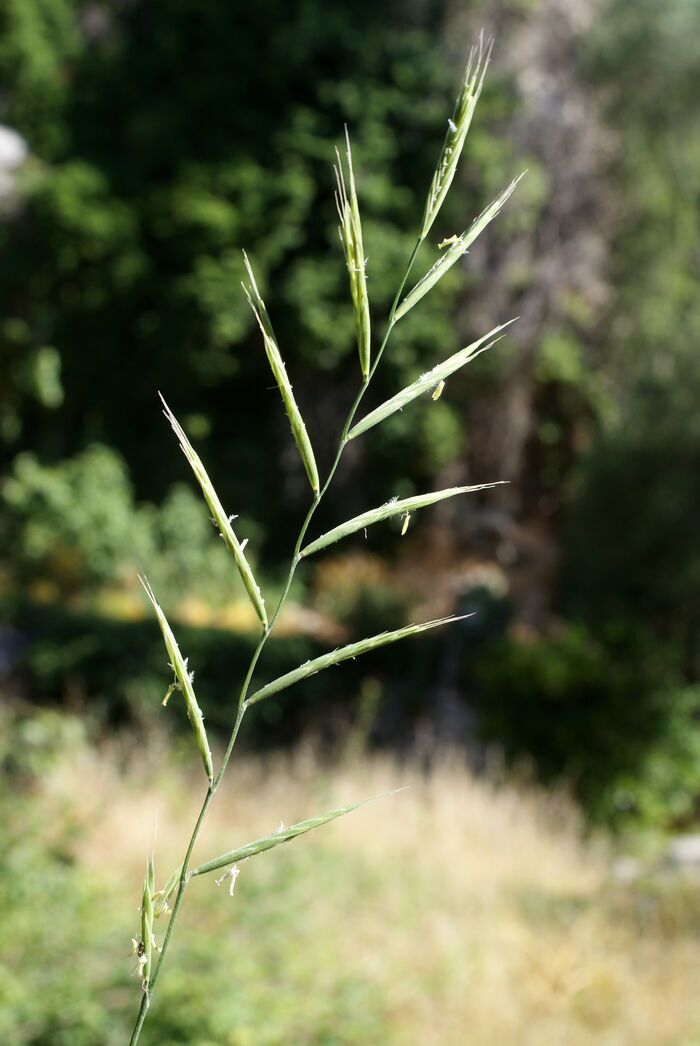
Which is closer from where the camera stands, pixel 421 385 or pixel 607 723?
pixel 421 385

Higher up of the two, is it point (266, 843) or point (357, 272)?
point (357, 272)

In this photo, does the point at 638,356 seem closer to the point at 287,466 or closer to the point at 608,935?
the point at 287,466

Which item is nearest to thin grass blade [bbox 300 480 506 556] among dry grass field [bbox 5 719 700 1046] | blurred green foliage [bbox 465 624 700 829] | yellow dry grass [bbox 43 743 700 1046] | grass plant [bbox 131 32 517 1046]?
grass plant [bbox 131 32 517 1046]

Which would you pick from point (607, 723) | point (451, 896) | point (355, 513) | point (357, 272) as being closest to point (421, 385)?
point (357, 272)

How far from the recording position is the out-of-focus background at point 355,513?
3812mm

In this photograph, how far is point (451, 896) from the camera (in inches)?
179

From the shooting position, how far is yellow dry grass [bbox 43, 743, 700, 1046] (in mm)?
3461

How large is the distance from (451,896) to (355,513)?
26.0 feet

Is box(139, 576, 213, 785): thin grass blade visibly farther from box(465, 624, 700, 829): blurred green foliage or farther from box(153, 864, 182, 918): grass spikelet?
box(465, 624, 700, 829): blurred green foliage

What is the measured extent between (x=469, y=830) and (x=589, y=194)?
32.8 ft

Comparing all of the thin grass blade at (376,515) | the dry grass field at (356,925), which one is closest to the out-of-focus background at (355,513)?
the dry grass field at (356,925)

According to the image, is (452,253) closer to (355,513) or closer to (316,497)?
(316,497)

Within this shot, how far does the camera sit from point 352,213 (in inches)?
23.5

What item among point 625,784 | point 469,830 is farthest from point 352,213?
point 625,784
